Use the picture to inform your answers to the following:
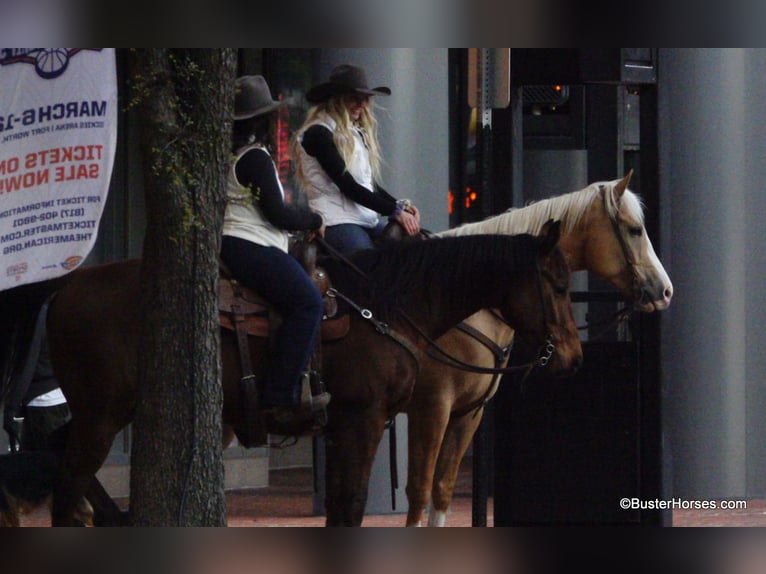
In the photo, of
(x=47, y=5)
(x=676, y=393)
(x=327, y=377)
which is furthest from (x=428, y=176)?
(x=47, y=5)

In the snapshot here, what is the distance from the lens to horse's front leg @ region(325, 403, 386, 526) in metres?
8.66

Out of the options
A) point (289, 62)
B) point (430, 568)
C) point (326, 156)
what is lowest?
point (430, 568)

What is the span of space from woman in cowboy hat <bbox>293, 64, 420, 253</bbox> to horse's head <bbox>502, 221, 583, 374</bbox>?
974 millimetres

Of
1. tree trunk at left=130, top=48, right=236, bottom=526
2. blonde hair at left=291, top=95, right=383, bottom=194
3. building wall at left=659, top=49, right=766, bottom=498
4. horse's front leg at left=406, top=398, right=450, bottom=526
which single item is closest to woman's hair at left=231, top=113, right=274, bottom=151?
blonde hair at left=291, top=95, right=383, bottom=194

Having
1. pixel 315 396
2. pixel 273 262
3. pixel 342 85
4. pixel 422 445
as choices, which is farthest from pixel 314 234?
pixel 422 445

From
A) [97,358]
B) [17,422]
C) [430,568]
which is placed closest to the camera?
[430,568]

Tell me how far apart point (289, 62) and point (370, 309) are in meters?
6.78

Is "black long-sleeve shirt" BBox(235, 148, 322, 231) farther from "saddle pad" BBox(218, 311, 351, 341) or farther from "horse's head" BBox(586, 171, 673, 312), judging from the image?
"horse's head" BBox(586, 171, 673, 312)

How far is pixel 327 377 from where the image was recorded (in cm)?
881

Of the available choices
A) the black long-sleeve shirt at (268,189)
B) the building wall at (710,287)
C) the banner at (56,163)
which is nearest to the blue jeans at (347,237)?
the black long-sleeve shirt at (268,189)

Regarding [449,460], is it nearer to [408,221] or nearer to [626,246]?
[408,221]

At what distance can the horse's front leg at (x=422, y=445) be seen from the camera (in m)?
9.69

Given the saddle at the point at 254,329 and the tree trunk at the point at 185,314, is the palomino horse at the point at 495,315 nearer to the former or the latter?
the saddle at the point at 254,329

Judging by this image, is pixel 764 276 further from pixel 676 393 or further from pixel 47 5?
pixel 47 5
